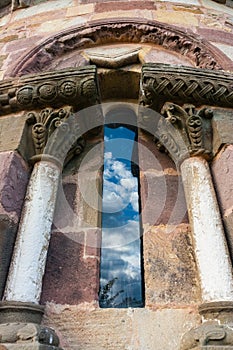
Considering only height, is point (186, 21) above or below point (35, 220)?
above

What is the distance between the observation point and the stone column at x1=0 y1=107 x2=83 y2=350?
4.98 ft

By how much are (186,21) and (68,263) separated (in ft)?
8.79

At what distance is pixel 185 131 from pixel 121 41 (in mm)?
1458

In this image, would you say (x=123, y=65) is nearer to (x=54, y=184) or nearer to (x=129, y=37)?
(x=129, y=37)

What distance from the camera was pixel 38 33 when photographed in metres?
3.33

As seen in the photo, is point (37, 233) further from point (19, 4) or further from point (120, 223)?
point (19, 4)

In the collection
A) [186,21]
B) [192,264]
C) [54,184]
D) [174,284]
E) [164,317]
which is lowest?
[164,317]

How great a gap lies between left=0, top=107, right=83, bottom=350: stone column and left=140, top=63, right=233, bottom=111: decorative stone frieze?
2.13 ft

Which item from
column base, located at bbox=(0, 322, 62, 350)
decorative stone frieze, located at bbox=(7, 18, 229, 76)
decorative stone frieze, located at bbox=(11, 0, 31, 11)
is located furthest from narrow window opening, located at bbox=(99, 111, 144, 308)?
decorative stone frieze, located at bbox=(11, 0, 31, 11)

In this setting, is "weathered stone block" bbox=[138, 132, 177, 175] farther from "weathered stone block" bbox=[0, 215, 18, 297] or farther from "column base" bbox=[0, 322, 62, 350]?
"column base" bbox=[0, 322, 62, 350]

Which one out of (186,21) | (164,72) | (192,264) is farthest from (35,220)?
(186,21)

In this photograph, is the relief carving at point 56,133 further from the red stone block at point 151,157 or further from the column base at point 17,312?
the column base at point 17,312

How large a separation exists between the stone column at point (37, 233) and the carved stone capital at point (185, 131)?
27.1 inches

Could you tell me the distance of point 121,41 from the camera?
3.30 meters
